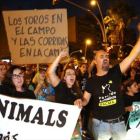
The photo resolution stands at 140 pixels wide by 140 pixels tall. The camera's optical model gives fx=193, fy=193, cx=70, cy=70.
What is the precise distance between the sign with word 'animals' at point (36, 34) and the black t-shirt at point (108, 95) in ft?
3.62

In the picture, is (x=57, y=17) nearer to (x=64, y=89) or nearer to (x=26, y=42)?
(x=26, y=42)

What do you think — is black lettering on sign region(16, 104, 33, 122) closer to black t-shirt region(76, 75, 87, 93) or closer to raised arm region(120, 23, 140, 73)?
raised arm region(120, 23, 140, 73)

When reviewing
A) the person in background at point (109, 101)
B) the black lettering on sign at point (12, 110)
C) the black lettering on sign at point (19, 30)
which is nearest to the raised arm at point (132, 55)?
the person in background at point (109, 101)

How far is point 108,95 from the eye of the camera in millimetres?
2854

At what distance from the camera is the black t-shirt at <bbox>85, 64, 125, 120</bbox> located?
9.29 ft

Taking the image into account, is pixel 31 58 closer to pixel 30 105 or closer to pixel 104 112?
pixel 30 105

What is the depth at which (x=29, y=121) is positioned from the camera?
2.58 metres

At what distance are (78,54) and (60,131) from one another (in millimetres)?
40398

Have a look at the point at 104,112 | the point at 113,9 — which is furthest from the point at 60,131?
the point at 113,9

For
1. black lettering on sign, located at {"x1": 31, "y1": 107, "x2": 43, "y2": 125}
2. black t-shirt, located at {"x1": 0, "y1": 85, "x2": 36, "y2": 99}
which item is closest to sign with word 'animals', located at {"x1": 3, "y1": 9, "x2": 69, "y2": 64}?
black t-shirt, located at {"x1": 0, "y1": 85, "x2": 36, "y2": 99}

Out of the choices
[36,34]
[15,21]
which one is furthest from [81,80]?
[15,21]

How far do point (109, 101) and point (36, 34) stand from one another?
1.87m

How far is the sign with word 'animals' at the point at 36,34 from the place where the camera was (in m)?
3.66

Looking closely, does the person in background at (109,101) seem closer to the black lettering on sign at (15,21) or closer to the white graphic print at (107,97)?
the white graphic print at (107,97)
